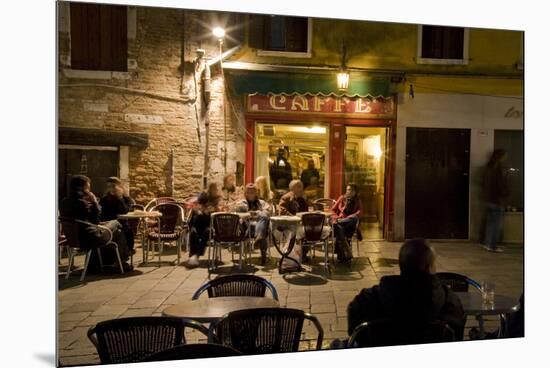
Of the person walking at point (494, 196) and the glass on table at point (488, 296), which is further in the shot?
the person walking at point (494, 196)

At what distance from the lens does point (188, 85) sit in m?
4.20

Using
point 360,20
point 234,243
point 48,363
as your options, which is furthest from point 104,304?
point 360,20

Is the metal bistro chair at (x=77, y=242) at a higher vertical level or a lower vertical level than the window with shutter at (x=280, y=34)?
lower

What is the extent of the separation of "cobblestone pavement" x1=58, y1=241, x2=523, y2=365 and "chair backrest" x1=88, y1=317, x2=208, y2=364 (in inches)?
35.1

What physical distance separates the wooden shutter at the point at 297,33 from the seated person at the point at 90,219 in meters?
2.20

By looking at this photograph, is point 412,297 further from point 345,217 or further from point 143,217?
point 143,217

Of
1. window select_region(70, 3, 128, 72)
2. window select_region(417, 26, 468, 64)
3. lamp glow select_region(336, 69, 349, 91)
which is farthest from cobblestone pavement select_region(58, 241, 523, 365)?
window select_region(417, 26, 468, 64)

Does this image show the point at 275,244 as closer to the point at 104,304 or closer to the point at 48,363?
the point at 104,304

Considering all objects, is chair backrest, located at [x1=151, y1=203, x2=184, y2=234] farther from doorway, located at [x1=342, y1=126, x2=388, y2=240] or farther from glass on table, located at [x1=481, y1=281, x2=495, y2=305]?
glass on table, located at [x1=481, y1=281, x2=495, y2=305]

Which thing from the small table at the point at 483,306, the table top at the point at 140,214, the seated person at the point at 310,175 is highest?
the seated person at the point at 310,175

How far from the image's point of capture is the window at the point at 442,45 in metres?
4.62

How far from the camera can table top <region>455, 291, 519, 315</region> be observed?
3385 mm

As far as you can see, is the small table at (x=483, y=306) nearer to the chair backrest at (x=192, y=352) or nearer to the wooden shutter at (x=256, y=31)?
the chair backrest at (x=192, y=352)

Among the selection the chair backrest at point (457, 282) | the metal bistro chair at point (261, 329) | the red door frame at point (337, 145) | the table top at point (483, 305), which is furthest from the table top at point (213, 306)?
the chair backrest at point (457, 282)
